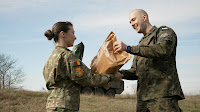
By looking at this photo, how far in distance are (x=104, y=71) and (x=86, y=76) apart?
1.19 feet

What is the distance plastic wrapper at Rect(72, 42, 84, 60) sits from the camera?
3.17 meters

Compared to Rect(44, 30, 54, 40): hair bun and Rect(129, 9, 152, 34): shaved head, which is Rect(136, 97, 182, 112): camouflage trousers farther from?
Rect(44, 30, 54, 40): hair bun

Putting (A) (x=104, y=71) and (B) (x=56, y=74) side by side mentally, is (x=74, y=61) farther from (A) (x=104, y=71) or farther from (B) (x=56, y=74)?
(A) (x=104, y=71)

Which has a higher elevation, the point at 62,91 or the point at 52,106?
the point at 62,91

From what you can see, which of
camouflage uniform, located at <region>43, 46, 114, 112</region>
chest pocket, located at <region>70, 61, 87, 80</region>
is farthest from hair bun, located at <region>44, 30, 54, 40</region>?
chest pocket, located at <region>70, 61, 87, 80</region>

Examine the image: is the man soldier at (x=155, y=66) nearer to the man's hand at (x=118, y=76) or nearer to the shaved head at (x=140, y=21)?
the shaved head at (x=140, y=21)

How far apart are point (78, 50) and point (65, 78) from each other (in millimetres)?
452

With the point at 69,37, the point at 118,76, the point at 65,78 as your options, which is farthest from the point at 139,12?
the point at 65,78

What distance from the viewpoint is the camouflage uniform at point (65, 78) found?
285 cm

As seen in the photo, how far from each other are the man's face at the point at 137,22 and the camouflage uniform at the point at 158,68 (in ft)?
0.42

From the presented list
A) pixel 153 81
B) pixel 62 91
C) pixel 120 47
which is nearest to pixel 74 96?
pixel 62 91

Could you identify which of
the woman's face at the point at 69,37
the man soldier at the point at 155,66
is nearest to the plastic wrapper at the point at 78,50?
the woman's face at the point at 69,37

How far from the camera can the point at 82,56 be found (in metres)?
3.26

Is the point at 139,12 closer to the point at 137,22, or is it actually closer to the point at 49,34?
the point at 137,22
